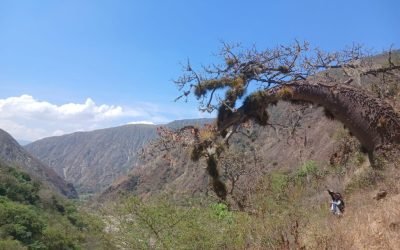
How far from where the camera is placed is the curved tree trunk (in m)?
7.92

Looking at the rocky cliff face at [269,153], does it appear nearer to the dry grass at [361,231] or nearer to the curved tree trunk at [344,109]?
the curved tree trunk at [344,109]

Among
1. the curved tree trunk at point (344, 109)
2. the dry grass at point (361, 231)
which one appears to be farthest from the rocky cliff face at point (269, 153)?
the dry grass at point (361, 231)

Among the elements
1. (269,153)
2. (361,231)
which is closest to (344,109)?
(361,231)

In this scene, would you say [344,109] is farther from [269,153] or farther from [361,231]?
[269,153]

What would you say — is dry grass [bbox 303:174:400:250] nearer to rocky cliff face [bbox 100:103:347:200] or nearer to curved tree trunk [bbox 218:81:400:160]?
curved tree trunk [bbox 218:81:400:160]

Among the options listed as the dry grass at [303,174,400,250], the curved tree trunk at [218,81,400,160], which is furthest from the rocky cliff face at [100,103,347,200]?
the dry grass at [303,174,400,250]

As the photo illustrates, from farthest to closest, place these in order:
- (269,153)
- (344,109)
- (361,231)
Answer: (269,153) → (344,109) → (361,231)

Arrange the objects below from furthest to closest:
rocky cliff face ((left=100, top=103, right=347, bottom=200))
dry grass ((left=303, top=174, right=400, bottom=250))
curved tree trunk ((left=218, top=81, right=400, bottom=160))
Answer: rocky cliff face ((left=100, top=103, right=347, bottom=200)), curved tree trunk ((left=218, top=81, right=400, bottom=160)), dry grass ((left=303, top=174, right=400, bottom=250))

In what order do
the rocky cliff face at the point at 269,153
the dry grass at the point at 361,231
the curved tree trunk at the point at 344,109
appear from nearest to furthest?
the dry grass at the point at 361,231, the curved tree trunk at the point at 344,109, the rocky cliff face at the point at 269,153

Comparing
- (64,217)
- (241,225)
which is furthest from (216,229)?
(64,217)

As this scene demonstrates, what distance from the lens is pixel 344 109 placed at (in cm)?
830

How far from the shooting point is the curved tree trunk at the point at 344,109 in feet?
26.0

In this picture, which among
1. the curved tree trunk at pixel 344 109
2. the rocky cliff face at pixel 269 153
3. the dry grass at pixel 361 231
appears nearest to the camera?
the dry grass at pixel 361 231

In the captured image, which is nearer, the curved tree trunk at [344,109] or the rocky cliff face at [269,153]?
the curved tree trunk at [344,109]
